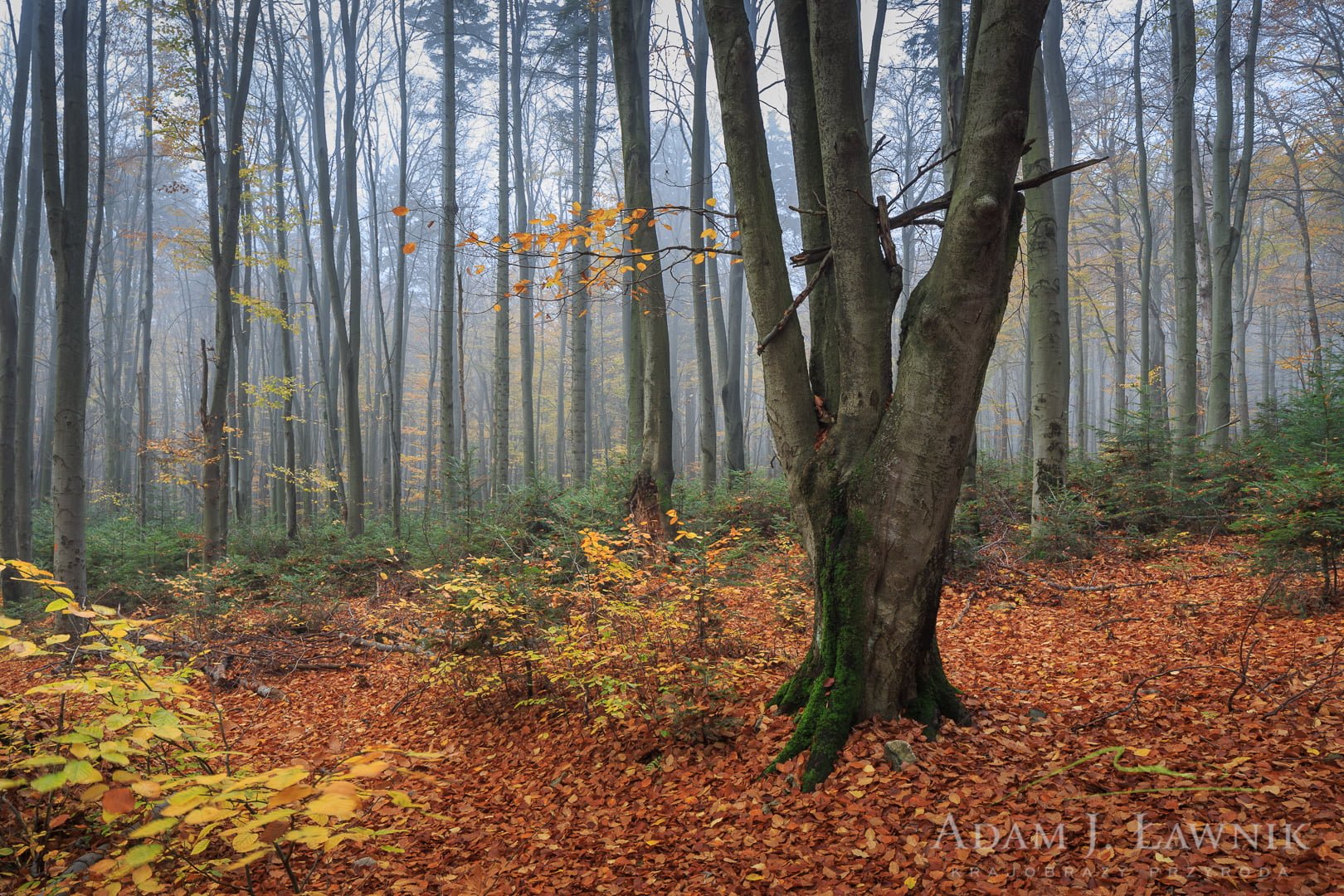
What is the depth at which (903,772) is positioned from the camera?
2.83 m

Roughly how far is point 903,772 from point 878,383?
183 cm

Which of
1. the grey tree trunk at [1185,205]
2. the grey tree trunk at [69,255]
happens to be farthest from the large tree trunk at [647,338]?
the grey tree trunk at [1185,205]

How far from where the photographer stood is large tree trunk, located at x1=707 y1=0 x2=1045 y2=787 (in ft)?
9.12

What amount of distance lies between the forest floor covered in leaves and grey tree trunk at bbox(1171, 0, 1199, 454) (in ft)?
20.3

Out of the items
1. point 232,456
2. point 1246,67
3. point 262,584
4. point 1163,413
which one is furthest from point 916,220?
point 1246,67

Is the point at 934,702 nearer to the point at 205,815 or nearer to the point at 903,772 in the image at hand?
the point at 903,772

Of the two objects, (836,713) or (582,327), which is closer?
(836,713)

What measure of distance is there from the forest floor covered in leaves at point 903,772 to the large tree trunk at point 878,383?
34 cm

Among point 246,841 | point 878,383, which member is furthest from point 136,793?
point 878,383

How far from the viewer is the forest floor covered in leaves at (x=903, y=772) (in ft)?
7.30

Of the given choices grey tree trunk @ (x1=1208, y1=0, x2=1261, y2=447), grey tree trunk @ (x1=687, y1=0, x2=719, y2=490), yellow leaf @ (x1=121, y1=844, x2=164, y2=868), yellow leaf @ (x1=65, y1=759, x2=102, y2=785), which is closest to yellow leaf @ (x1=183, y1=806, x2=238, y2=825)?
yellow leaf @ (x1=121, y1=844, x2=164, y2=868)

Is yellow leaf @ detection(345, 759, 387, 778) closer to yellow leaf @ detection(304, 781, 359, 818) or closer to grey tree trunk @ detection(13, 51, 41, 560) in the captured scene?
yellow leaf @ detection(304, 781, 359, 818)

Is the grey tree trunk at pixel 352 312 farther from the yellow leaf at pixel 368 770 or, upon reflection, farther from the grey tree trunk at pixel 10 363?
the yellow leaf at pixel 368 770

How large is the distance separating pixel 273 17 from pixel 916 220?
16.4m
